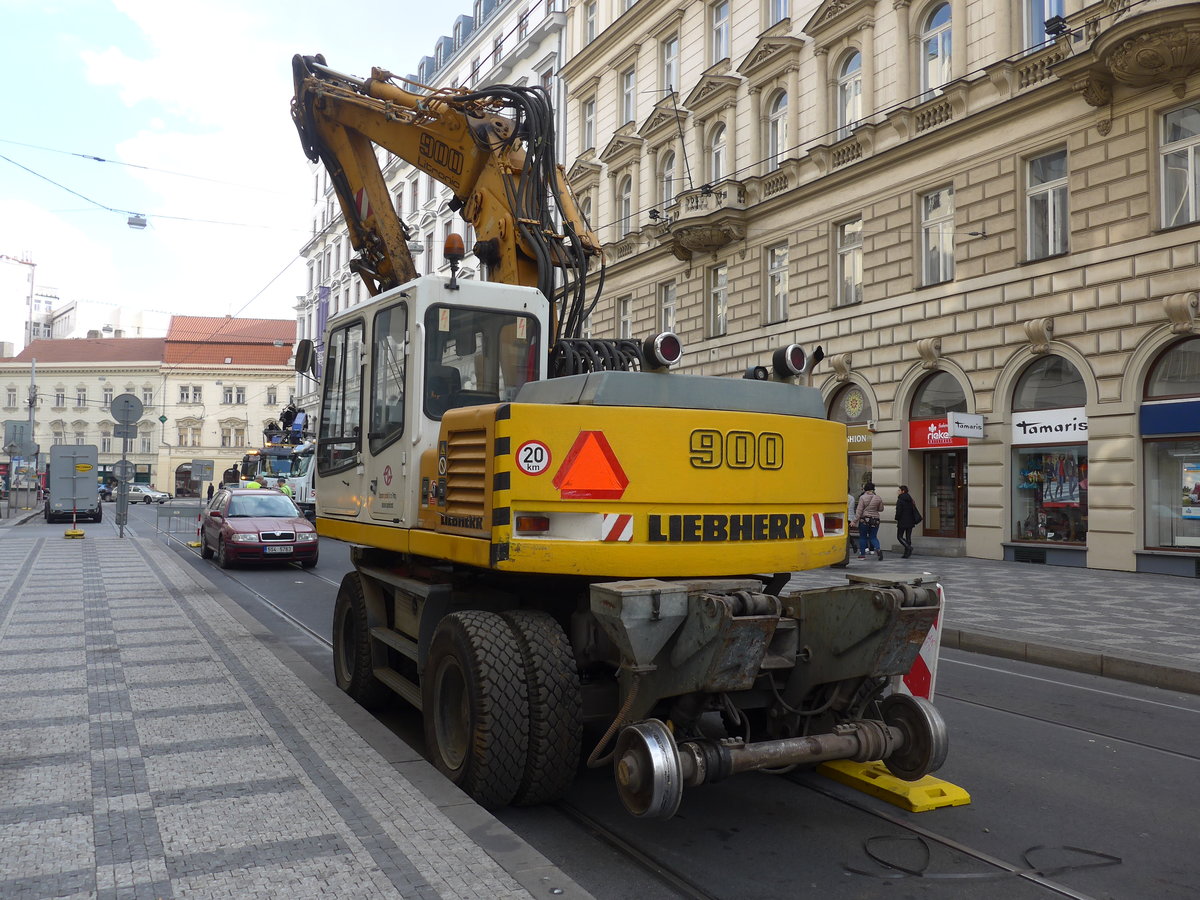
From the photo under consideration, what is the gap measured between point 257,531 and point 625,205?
59.8ft

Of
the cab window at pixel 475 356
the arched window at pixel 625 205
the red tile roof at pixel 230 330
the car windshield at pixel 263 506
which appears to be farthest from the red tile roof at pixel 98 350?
the cab window at pixel 475 356

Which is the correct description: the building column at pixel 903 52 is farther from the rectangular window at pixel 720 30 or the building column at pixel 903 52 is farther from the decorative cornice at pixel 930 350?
the rectangular window at pixel 720 30

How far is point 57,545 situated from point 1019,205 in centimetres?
1999

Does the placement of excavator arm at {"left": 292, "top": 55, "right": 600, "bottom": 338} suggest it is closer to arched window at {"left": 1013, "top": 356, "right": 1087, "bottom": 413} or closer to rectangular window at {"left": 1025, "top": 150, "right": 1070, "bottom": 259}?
arched window at {"left": 1013, "top": 356, "right": 1087, "bottom": 413}

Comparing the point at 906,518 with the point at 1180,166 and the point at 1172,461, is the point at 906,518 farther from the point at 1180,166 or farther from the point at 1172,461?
the point at 1180,166

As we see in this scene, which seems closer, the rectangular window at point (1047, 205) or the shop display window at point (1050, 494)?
the shop display window at point (1050, 494)

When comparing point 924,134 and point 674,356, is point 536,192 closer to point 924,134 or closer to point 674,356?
point 674,356

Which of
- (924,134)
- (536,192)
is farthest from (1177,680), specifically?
(924,134)

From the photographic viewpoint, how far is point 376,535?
5.97 metres

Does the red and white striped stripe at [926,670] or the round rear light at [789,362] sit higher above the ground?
the round rear light at [789,362]

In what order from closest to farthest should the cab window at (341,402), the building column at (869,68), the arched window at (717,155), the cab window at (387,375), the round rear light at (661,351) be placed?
the round rear light at (661,351) → the cab window at (387,375) → the cab window at (341,402) → the building column at (869,68) → the arched window at (717,155)

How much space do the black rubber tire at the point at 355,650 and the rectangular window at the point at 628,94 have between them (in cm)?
2640

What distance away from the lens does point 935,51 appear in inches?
778

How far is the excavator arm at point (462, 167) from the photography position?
7.23 meters
